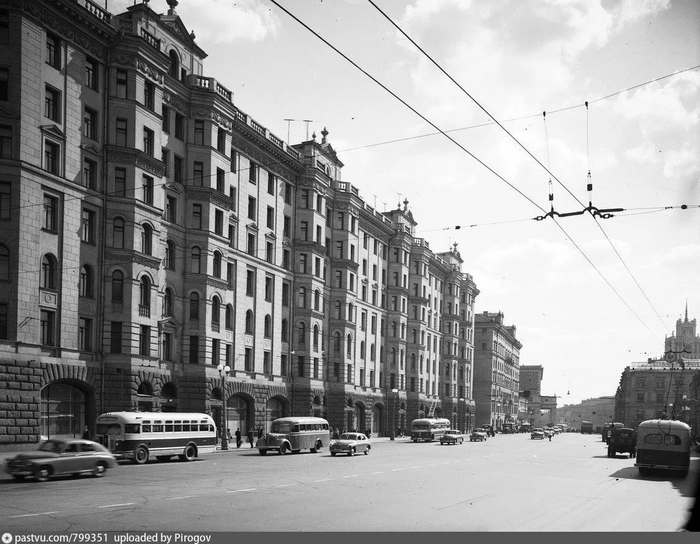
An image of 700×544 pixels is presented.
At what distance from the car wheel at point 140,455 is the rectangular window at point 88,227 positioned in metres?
13.5

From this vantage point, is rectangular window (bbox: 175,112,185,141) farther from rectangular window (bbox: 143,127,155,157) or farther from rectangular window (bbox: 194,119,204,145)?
rectangular window (bbox: 143,127,155,157)

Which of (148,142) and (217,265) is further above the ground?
(148,142)

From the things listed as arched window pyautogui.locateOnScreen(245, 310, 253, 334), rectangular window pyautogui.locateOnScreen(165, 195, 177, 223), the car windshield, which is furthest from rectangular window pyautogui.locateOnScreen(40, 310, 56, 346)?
arched window pyautogui.locateOnScreen(245, 310, 253, 334)

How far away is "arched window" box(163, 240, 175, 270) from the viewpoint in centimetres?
5166

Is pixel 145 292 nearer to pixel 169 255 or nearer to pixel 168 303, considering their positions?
pixel 168 303

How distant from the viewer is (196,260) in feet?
177

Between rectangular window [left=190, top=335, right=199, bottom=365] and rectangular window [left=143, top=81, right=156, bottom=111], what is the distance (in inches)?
626

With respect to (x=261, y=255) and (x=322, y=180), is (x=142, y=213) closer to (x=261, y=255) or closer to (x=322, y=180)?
(x=261, y=255)

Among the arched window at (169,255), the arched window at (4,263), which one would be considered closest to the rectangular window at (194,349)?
the arched window at (169,255)

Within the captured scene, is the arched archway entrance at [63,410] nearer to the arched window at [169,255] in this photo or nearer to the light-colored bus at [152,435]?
the light-colored bus at [152,435]

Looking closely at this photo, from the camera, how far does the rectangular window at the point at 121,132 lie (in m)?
46.4

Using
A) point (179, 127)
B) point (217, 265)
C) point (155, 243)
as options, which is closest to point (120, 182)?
point (155, 243)

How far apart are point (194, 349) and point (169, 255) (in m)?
6.84

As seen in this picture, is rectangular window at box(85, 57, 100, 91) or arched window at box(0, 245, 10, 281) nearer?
arched window at box(0, 245, 10, 281)
